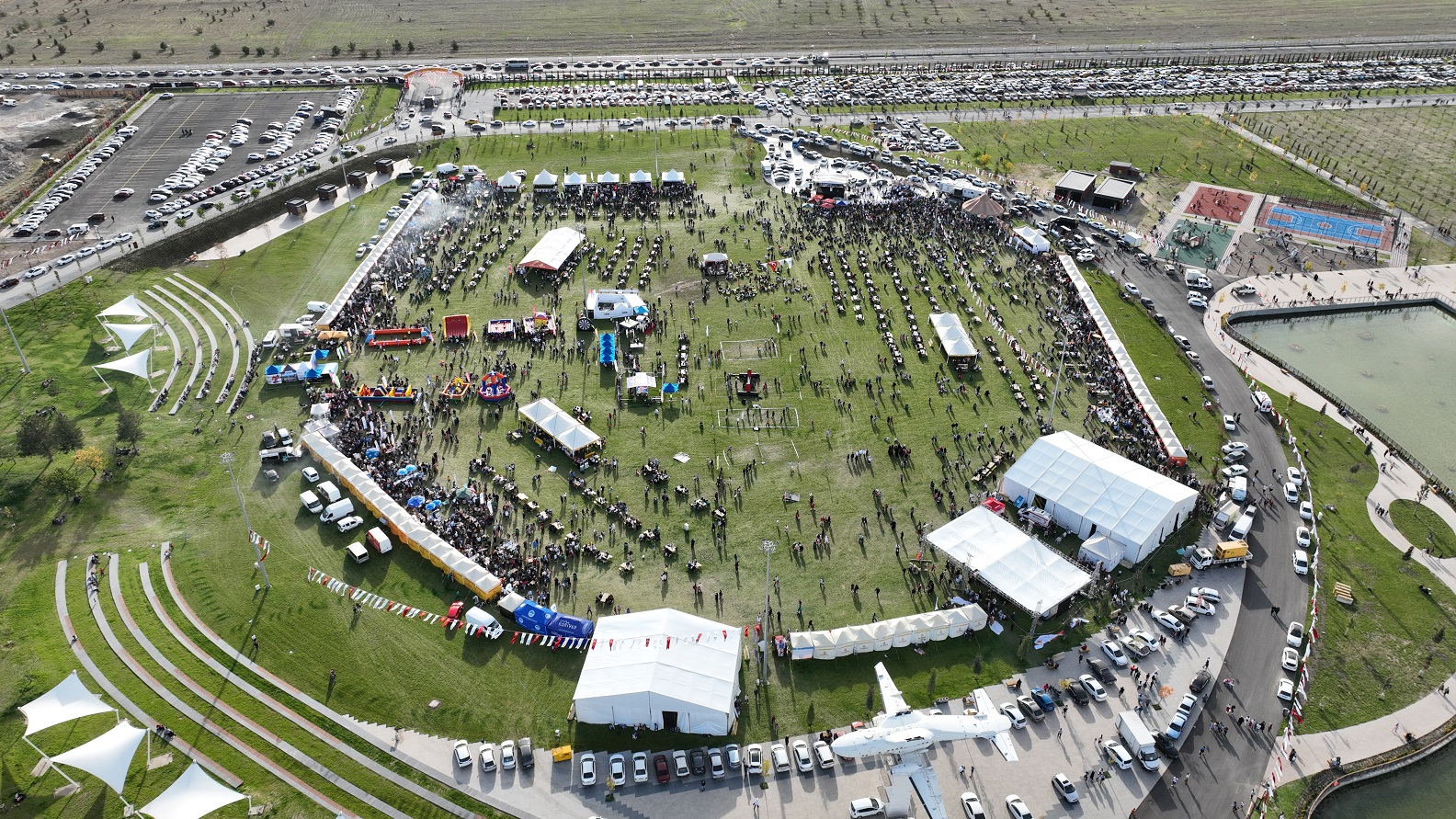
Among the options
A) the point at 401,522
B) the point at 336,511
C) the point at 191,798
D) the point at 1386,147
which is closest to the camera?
the point at 191,798

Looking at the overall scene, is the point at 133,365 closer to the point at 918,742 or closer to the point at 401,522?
the point at 401,522

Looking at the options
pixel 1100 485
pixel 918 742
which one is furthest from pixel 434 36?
pixel 918 742

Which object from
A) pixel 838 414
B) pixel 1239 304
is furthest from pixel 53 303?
pixel 1239 304

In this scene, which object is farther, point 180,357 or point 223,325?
point 223,325

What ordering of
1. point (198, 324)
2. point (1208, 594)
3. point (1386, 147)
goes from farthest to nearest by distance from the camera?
point (1386, 147) → point (198, 324) → point (1208, 594)

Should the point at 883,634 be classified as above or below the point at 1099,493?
below

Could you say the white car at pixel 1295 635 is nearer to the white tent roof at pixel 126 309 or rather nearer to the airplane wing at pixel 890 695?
the airplane wing at pixel 890 695

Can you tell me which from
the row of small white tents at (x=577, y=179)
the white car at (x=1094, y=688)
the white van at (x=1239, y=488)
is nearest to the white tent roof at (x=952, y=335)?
the white van at (x=1239, y=488)
